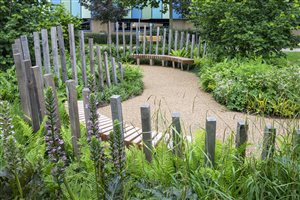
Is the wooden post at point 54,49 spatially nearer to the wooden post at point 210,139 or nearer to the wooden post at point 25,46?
the wooden post at point 25,46

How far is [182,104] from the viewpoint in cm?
709

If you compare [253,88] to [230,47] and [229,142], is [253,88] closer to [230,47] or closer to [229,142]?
[230,47]

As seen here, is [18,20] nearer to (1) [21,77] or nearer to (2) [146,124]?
(1) [21,77]

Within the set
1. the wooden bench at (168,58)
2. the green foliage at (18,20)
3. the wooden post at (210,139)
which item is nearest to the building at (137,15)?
the wooden bench at (168,58)

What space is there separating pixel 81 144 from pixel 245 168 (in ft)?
4.93

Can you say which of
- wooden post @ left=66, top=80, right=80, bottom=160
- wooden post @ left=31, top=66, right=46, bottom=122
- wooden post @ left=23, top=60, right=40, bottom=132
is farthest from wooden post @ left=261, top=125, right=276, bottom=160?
wooden post @ left=23, top=60, right=40, bottom=132

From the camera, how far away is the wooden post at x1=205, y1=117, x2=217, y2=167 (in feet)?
8.27

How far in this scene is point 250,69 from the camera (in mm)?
7355

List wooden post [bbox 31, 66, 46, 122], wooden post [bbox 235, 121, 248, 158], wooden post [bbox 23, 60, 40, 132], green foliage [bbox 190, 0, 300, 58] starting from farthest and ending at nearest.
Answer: green foliage [bbox 190, 0, 300, 58], wooden post [bbox 23, 60, 40, 132], wooden post [bbox 31, 66, 46, 122], wooden post [bbox 235, 121, 248, 158]

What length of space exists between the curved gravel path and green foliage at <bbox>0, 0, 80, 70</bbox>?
238cm

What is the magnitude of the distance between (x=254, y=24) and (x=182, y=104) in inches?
151

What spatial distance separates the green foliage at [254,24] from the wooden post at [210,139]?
6786 mm

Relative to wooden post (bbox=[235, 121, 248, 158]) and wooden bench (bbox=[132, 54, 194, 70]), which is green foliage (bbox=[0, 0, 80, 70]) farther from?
wooden post (bbox=[235, 121, 248, 158])

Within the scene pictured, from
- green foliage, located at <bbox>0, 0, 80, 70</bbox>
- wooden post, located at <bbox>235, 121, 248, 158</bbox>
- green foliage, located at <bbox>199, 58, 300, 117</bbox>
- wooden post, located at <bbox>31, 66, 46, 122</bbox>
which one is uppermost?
green foliage, located at <bbox>0, 0, 80, 70</bbox>
